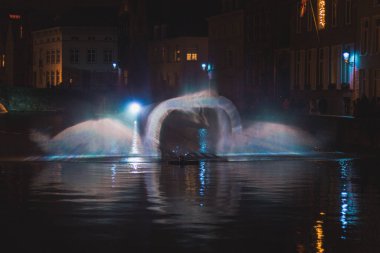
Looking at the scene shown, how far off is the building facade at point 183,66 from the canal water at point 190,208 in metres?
82.2

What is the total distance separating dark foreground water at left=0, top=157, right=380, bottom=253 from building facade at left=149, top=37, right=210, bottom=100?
8326 cm

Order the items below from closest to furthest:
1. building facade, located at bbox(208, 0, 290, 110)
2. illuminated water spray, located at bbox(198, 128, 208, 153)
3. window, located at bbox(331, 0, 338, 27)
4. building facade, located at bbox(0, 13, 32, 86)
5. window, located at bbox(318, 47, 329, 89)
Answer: illuminated water spray, located at bbox(198, 128, 208, 153)
window, located at bbox(331, 0, 338, 27)
window, located at bbox(318, 47, 329, 89)
building facade, located at bbox(208, 0, 290, 110)
building facade, located at bbox(0, 13, 32, 86)

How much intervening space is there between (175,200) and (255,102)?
56939 millimetres

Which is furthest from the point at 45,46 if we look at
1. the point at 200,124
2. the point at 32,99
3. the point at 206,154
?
the point at 206,154

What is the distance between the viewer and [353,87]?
62.8m

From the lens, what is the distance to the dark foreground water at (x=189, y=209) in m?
14.9

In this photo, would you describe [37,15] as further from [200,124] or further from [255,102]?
[200,124]

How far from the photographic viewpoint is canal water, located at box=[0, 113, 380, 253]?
14875 millimetres

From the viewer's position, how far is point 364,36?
61.7 metres

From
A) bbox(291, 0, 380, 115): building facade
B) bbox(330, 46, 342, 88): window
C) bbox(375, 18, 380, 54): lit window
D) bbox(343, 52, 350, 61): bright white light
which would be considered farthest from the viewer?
bbox(330, 46, 342, 88): window

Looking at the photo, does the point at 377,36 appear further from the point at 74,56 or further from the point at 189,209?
the point at 74,56

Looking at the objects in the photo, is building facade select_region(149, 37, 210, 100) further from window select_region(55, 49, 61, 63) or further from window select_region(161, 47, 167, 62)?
window select_region(55, 49, 61, 63)

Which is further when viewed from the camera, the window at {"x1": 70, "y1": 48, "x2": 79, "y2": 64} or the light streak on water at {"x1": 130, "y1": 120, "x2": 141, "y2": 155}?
the window at {"x1": 70, "y1": 48, "x2": 79, "y2": 64}

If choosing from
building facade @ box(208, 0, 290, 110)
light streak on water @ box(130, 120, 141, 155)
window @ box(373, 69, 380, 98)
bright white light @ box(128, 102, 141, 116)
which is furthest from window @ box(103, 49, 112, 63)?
light streak on water @ box(130, 120, 141, 155)
